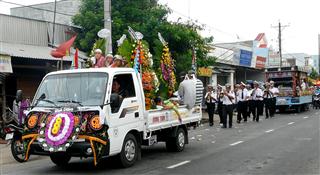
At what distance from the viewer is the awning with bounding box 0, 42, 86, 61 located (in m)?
15.7

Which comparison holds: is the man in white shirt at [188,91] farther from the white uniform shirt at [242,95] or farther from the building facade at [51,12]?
the building facade at [51,12]

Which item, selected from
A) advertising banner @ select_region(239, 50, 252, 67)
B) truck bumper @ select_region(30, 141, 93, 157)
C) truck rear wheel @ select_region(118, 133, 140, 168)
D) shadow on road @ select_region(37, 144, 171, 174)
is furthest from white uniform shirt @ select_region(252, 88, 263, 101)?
truck bumper @ select_region(30, 141, 93, 157)

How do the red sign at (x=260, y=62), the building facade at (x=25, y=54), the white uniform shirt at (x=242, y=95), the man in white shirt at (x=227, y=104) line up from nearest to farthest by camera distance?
the building facade at (x=25, y=54) → the man in white shirt at (x=227, y=104) → the white uniform shirt at (x=242, y=95) → the red sign at (x=260, y=62)

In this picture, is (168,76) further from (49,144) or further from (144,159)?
(49,144)

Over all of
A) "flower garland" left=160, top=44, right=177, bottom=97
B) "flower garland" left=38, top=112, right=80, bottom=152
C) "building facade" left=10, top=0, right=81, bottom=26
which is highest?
"building facade" left=10, top=0, right=81, bottom=26

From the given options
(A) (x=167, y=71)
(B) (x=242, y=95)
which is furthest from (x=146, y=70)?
(B) (x=242, y=95)

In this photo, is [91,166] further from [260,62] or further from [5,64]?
[260,62]

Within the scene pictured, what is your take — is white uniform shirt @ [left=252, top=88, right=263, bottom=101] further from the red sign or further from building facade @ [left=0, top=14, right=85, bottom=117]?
the red sign

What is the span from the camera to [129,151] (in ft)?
30.3

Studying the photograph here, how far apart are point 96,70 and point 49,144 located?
1.76 m

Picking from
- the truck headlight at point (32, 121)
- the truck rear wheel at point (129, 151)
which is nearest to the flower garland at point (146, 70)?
the truck rear wheel at point (129, 151)

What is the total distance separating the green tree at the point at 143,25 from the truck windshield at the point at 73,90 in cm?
1109

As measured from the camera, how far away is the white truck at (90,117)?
8281mm

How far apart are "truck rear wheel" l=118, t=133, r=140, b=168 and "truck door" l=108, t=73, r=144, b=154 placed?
7.6 inches
